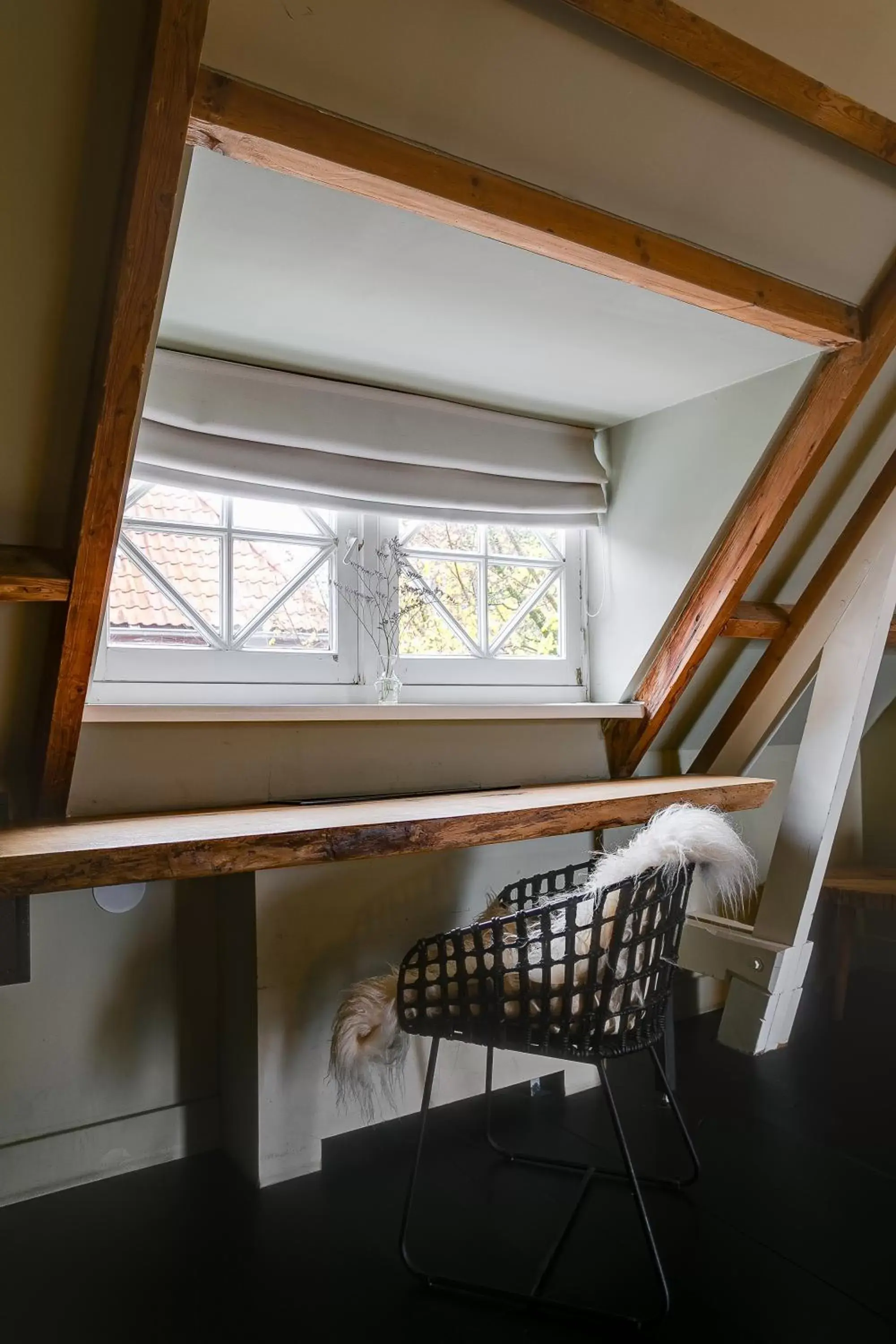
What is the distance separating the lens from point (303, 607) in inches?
100

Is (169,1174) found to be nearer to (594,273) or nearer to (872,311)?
(594,273)

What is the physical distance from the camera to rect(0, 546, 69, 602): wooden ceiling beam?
161cm

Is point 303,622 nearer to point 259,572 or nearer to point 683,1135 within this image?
point 259,572

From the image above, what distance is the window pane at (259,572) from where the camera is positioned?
244 centimetres

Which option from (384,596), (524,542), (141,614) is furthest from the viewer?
(524,542)

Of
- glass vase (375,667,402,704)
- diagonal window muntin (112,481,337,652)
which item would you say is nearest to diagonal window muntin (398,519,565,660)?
glass vase (375,667,402,704)

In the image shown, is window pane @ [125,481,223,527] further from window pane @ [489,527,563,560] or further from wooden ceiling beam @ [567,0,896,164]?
wooden ceiling beam @ [567,0,896,164]

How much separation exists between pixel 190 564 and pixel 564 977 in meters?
1.41

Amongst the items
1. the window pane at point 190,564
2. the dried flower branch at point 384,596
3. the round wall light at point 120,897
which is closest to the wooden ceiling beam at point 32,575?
the window pane at point 190,564

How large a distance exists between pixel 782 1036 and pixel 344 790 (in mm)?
1266

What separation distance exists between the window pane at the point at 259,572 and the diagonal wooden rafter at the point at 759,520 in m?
1.16

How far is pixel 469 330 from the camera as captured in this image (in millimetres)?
2184

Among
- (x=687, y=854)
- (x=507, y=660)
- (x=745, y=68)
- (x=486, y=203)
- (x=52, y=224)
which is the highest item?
(x=745, y=68)

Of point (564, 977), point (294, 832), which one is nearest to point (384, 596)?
point (294, 832)
